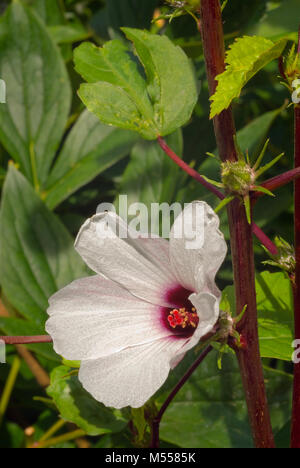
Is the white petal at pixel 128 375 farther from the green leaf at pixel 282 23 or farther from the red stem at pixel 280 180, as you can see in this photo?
the green leaf at pixel 282 23

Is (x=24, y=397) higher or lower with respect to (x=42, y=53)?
Result: lower

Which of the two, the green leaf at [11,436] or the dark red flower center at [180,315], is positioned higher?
the dark red flower center at [180,315]

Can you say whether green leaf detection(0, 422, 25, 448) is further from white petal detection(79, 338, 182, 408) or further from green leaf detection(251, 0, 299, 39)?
green leaf detection(251, 0, 299, 39)

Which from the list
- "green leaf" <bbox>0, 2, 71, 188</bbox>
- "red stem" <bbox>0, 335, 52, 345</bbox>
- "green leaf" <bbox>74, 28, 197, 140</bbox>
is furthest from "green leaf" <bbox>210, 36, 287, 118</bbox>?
"green leaf" <bbox>0, 2, 71, 188</bbox>

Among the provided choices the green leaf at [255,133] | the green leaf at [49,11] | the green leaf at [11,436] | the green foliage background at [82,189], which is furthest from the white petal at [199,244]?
the green leaf at [49,11]

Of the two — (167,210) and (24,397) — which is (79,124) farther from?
(24,397)

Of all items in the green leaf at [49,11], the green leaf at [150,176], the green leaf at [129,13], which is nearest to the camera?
the green leaf at [150,176]
